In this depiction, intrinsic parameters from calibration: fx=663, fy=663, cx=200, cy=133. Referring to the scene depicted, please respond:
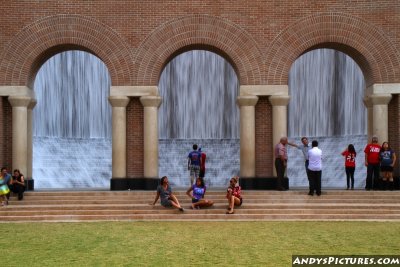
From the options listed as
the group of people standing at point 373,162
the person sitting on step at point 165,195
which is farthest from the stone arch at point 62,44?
the group of people standing at point 373,162

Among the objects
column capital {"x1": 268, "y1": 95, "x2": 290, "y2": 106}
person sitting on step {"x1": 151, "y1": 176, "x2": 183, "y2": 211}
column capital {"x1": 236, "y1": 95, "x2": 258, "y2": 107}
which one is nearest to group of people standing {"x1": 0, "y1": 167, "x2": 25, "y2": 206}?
person sitting on step {"x1": 151, "y1": 176, "x2": 183, "y2": 211}

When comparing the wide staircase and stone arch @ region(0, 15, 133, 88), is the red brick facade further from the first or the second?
the wide staircase

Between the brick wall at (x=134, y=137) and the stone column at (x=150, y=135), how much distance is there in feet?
0.81

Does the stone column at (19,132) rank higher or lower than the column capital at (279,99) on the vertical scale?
lower

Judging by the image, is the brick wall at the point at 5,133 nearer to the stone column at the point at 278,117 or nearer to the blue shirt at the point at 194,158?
the blue shirt at the point at 194,158

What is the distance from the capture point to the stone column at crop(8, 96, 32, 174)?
2092 centimetres

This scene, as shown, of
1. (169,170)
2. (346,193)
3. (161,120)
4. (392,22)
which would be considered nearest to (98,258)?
(346,193)

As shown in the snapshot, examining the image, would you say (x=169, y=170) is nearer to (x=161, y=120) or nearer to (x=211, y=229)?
(x=161, y=120)

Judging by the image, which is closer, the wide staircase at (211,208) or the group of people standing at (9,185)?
the wide staircase at (211,208)

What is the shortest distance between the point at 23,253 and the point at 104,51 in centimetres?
1100

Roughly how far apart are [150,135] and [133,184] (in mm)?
1656

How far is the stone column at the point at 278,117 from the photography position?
819 inches

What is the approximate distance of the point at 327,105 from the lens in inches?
1359

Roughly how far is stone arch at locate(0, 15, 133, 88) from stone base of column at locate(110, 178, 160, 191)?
308 cm
